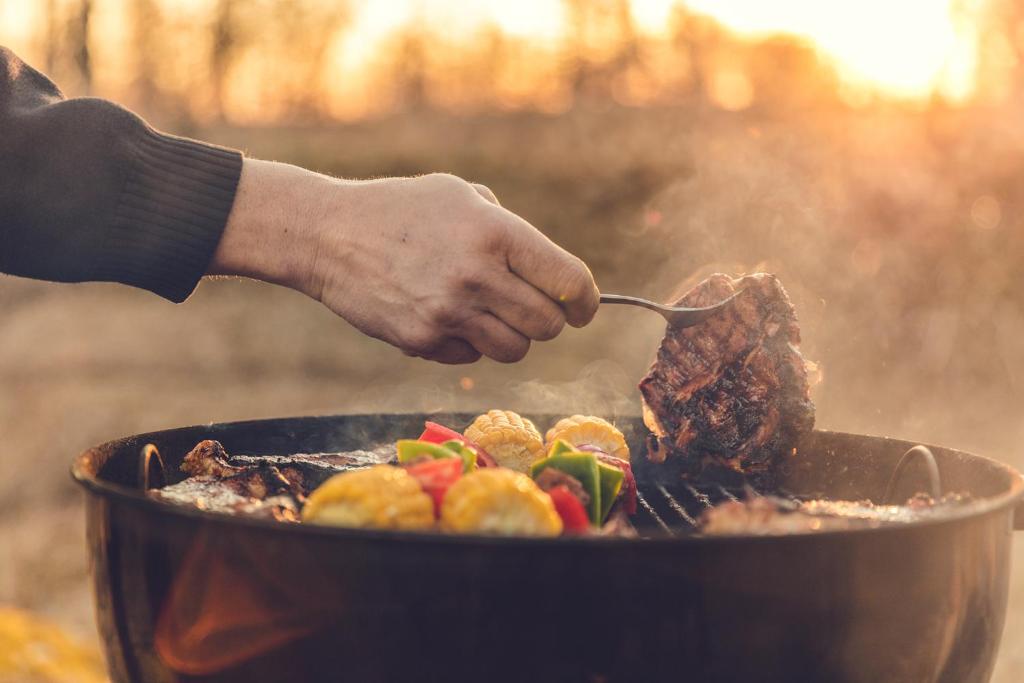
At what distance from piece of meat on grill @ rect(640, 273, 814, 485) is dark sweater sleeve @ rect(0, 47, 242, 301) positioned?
1357 mm

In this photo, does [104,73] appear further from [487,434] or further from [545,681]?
[545,681]

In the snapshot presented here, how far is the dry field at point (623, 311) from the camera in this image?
7.45 meters

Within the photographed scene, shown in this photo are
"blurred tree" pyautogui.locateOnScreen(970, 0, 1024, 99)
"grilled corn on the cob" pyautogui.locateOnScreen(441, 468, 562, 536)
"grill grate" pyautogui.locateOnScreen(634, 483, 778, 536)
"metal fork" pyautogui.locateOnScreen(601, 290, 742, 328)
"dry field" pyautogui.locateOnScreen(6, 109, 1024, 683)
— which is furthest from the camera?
"blurred tree" pyautogui.locateOnScreen(970, 0, 1024, 99)

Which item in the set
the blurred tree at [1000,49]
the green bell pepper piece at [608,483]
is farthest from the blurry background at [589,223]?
the green bell pepper piece at [608,483]

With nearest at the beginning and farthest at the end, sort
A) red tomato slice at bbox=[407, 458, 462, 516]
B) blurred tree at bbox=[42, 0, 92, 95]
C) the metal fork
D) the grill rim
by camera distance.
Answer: the grill rim
red tomato slice at bbox=[407, 458, 462, 516]
the metal fork
blurred tree at bbox=[42, 0, 92, 95]

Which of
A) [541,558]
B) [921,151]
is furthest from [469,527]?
[921,151]

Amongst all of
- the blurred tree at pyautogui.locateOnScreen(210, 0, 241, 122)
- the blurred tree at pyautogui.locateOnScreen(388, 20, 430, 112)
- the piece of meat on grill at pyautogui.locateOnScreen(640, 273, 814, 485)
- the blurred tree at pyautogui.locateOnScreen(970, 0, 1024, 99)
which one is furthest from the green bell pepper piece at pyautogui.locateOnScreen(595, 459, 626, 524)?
the blurred tree at pyautogui.locateOnScreen(210, 0, 241, 122)

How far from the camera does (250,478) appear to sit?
2.28 meters

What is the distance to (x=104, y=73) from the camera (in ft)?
41.2

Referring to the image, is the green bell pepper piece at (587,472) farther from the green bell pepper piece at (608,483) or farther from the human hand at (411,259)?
the human hand at (411,259)

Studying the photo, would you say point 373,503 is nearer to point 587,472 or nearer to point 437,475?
point 437,475

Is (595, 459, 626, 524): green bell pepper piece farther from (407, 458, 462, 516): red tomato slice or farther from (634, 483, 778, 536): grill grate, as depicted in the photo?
(407, 458, 462, 516): red tomato slice

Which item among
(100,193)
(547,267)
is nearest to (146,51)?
(100,193)

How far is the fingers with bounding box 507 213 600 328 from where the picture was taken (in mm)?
2281
